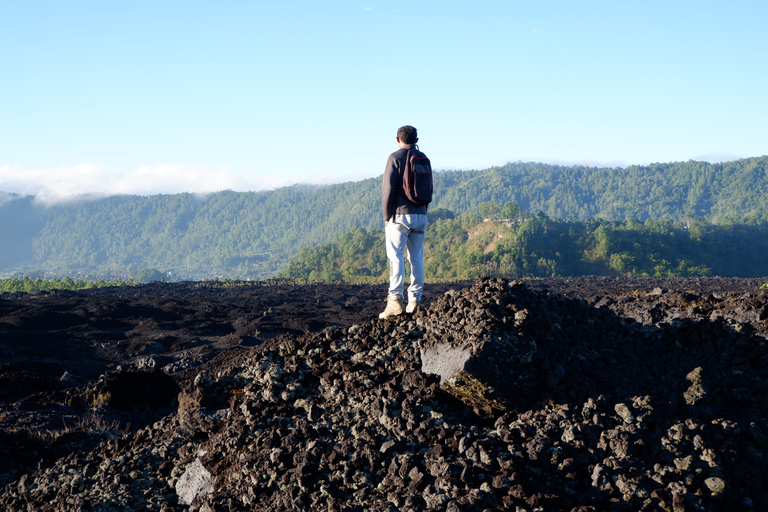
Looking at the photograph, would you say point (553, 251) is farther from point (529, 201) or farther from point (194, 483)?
point (529, 201)

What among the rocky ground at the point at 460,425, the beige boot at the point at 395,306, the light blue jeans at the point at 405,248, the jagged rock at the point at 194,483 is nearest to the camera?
the rocky ground at the point at 460,425

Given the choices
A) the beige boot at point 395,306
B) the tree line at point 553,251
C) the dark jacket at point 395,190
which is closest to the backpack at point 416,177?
the dark jacket at point 395,190

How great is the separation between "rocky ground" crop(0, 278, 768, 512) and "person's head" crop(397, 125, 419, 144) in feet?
5.59

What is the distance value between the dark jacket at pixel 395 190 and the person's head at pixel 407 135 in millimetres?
58

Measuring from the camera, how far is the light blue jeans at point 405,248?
6320 millimetres

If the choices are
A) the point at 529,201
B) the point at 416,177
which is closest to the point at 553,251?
the point at 416,177

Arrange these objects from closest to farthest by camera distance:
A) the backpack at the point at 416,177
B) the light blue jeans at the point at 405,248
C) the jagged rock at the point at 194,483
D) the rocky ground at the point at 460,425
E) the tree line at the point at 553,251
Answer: the rocky ground at the point at 460,425 → the jagged rock at the point at 194,483 → the backpack at the point at 416,177 → the light blue jeans at the point at 405,248 → the tree line at the point at 553,251

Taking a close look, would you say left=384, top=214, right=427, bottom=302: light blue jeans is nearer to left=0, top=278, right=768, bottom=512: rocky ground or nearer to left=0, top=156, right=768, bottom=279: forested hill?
left=0, top=278, right=768, bottom=512: rocky ground

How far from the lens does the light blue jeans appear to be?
6.32 meters

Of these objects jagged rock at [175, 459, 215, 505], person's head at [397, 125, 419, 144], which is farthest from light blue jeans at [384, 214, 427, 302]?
jagged rock at [175, 459, 215, 505]

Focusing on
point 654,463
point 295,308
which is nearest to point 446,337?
point 654,463

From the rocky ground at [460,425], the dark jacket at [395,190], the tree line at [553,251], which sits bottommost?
the tree line at [553,251]

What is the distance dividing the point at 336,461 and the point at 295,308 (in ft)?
60.1

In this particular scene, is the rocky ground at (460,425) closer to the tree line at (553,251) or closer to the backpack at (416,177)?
the backpack at (416,177)
